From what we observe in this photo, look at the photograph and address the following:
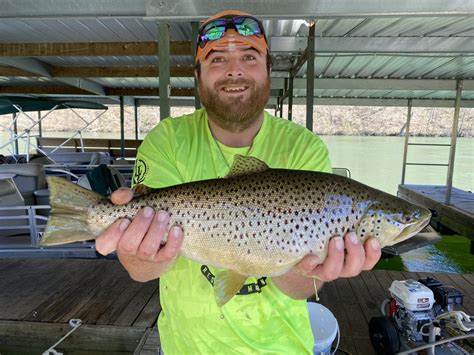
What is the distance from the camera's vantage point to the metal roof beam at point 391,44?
17.6 feet

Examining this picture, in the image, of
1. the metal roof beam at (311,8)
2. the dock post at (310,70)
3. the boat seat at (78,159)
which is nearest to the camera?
the metal roof beam at (311,8)

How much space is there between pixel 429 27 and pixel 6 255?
25.4 ft

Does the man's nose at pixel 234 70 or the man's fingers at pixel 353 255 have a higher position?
the man's nose at pixel 234 70

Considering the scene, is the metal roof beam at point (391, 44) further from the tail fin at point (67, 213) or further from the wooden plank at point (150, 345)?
the tail fin at point (67, 213)

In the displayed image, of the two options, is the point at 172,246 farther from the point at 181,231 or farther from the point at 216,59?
the point at 216,59

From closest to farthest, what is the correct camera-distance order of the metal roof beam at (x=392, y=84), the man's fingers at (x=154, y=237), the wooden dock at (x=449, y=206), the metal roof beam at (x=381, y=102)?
1. the man's fingers at (x=154, y=237)
2. the wooden dock at (x=449, y=206)
3. the metal roof beam at (x=392, y=84)
4. the metal roof beam at (x=381, y=102)

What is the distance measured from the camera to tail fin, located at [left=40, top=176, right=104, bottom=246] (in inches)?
64.6

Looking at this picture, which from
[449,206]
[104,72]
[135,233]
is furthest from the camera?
[449,206]

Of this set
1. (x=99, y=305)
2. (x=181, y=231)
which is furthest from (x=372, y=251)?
(x=99, y=305)

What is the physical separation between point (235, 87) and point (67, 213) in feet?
3.58

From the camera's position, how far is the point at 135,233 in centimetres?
158

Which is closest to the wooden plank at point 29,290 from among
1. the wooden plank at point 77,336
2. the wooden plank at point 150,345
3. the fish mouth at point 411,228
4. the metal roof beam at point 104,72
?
the wooden plank at point 77,336

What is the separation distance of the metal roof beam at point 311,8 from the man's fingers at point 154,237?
2.39 m

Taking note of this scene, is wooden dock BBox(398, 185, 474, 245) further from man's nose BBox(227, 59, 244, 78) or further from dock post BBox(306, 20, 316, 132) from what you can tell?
man's nose BBox(227, 59, 244, 78)
